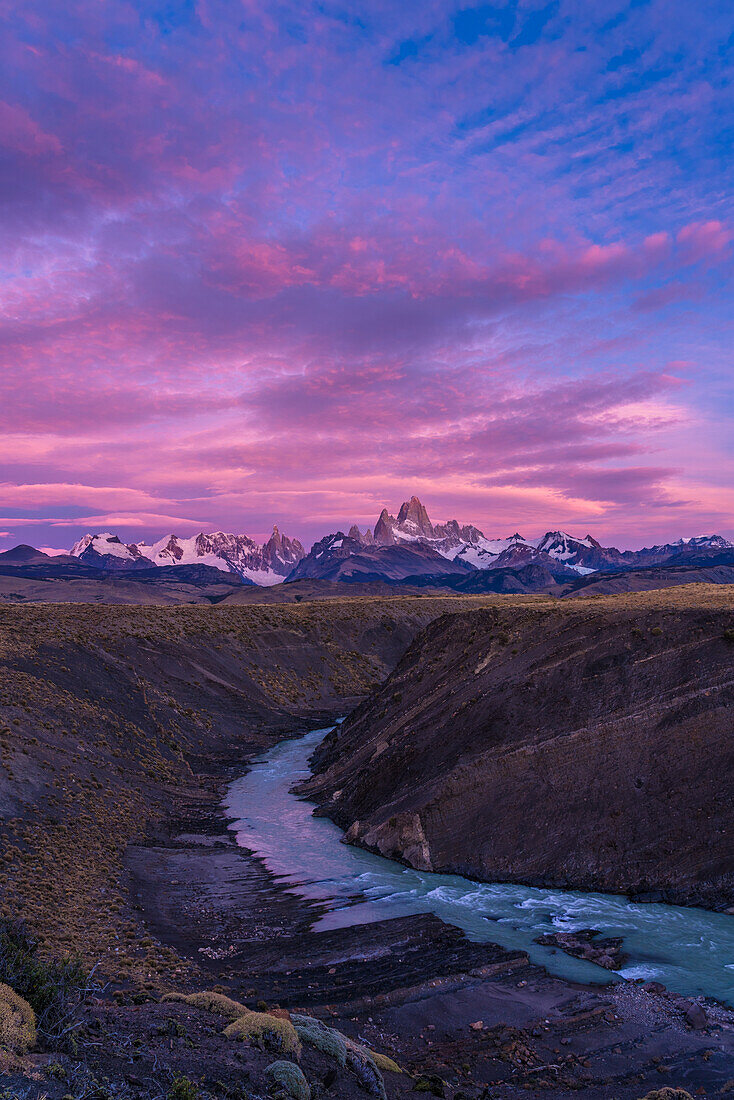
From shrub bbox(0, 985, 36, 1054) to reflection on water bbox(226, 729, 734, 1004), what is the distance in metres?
16.9

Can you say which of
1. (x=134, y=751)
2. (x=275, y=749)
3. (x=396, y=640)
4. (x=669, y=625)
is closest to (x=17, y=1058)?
(x=669, y=625)

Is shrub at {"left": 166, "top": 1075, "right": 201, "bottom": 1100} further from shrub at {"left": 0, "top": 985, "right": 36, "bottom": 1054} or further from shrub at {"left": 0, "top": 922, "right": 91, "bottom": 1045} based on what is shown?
shrub at {"left": 0, "top": 985, "right": 36, "bottom": 1054}

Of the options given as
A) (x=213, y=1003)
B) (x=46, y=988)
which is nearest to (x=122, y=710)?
(x=213, y=1003)

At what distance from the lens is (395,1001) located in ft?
70.1

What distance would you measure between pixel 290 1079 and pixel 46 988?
5.76 m

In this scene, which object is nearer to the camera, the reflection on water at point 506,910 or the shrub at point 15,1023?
the shrub at point 15,1023

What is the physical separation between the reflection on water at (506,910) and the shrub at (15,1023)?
1690 cm

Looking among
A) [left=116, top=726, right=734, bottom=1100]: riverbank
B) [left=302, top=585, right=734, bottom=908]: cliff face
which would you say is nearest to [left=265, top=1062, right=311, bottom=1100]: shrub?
[left=116, top=726, right=734, bottom=1100]: riverbank

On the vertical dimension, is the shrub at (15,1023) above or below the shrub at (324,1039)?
above

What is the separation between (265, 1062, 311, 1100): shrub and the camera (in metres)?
14.2

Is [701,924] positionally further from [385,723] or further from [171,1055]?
[385,723]

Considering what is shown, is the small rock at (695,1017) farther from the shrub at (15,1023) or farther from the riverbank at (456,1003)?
the shrub at (15,1023)

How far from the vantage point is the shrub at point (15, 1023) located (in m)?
12.3

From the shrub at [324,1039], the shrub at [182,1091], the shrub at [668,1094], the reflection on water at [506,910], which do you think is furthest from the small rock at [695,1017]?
the shrub at [182,1091]
